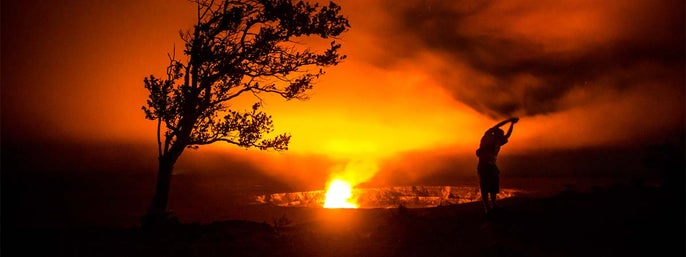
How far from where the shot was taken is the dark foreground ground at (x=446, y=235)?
12727 mm

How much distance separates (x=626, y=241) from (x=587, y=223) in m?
1.73

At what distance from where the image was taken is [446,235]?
50.3 feet

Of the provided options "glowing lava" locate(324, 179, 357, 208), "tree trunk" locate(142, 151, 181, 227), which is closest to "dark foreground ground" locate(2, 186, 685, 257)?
"tree trunk" locate(142, 151, 181, 227)

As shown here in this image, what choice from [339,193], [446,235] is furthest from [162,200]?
[339,193]

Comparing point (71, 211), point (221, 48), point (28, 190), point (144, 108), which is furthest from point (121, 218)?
point (28, 190)

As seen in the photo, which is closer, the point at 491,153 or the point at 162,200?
the point at 491,153

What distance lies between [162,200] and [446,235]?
41.3ft

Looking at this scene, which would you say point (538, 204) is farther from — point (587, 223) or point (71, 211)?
point (71, 211)

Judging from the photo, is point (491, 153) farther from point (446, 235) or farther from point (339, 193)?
point (339, 193)

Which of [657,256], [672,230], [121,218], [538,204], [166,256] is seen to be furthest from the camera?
[121,218]

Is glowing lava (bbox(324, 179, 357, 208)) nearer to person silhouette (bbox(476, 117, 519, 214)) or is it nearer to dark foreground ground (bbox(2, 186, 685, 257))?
dark foreground ground (bbox(2, 186, 685, 257))

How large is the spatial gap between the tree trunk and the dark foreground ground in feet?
2.10

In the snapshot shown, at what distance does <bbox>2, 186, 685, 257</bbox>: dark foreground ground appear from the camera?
12.7 meters

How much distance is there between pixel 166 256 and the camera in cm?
1430
